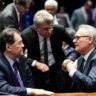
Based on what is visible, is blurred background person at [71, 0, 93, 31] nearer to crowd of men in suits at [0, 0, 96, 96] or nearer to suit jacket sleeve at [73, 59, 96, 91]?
crowd of men in suits at [0, 0, 96, 96]

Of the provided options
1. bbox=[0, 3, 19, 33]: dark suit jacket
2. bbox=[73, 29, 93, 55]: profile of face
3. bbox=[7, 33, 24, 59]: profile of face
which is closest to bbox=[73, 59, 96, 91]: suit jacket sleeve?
bbox=[73, 29, 93, 55]: profile of face

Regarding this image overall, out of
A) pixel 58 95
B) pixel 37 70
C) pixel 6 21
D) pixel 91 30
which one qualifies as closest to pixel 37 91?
pixel 58 95

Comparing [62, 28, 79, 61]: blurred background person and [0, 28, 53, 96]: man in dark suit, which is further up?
[0, 28, 53, 96]: man in dark suit

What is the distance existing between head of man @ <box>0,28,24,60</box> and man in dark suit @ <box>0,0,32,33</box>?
92 centimetres

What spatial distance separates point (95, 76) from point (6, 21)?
1.61 m

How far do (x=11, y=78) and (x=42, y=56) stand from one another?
98 cm

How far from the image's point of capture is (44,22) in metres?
4.23

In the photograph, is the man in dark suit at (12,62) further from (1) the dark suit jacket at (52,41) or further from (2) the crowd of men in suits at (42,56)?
(1) the dark suit jacket at (52,41)

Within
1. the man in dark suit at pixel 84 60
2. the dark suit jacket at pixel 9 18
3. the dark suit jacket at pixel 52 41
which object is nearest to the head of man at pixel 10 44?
the man in dark suit at pixel 84 60

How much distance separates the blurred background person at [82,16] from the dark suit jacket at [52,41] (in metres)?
3.58

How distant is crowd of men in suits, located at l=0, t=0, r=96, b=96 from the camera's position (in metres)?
3.50

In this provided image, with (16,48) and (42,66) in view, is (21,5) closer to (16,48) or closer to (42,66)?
(42,66)

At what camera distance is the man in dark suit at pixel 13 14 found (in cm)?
466

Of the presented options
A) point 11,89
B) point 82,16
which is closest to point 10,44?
point 11,89
